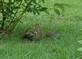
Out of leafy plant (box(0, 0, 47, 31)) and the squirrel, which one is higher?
leafy plant (box(0, 0, 47, 31))

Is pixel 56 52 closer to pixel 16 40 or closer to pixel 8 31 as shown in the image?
pixel 16 40

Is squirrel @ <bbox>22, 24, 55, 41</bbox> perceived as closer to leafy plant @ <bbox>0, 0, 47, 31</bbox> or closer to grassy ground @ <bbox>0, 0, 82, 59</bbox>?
grassy ground @ <bbox>0, 0, 82, 59</bbox>

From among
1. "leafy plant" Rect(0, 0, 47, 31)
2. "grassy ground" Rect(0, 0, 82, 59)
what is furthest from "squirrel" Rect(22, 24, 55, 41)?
"leafy plant" Rect(0, 0, 47, 31)

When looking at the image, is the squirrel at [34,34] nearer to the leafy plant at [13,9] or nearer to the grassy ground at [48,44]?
the grassy ground at [48,44]

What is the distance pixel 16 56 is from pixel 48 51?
0.48m

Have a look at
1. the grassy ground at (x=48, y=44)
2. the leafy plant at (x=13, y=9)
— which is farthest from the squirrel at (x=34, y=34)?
the leafy plant at (x=13, y=9)

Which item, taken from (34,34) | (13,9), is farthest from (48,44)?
(13,9)

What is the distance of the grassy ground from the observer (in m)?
4.15

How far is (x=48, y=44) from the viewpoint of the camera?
4.64 m

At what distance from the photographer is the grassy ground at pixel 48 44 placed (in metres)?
4.15

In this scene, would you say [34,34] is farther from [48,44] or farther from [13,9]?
[13,9]

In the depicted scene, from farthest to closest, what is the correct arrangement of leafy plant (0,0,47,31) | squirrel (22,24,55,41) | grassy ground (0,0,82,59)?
leafy plant (0,0,47,31), squirrel (22,24,55,41), grassy ground (0,0,82,59)

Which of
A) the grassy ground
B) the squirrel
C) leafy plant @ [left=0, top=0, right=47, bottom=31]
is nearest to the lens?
the grassy ground

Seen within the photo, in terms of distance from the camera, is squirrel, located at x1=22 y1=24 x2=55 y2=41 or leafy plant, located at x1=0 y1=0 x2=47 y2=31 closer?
squirrel, located at x1=22 y1=24 x2=55 y2=41
